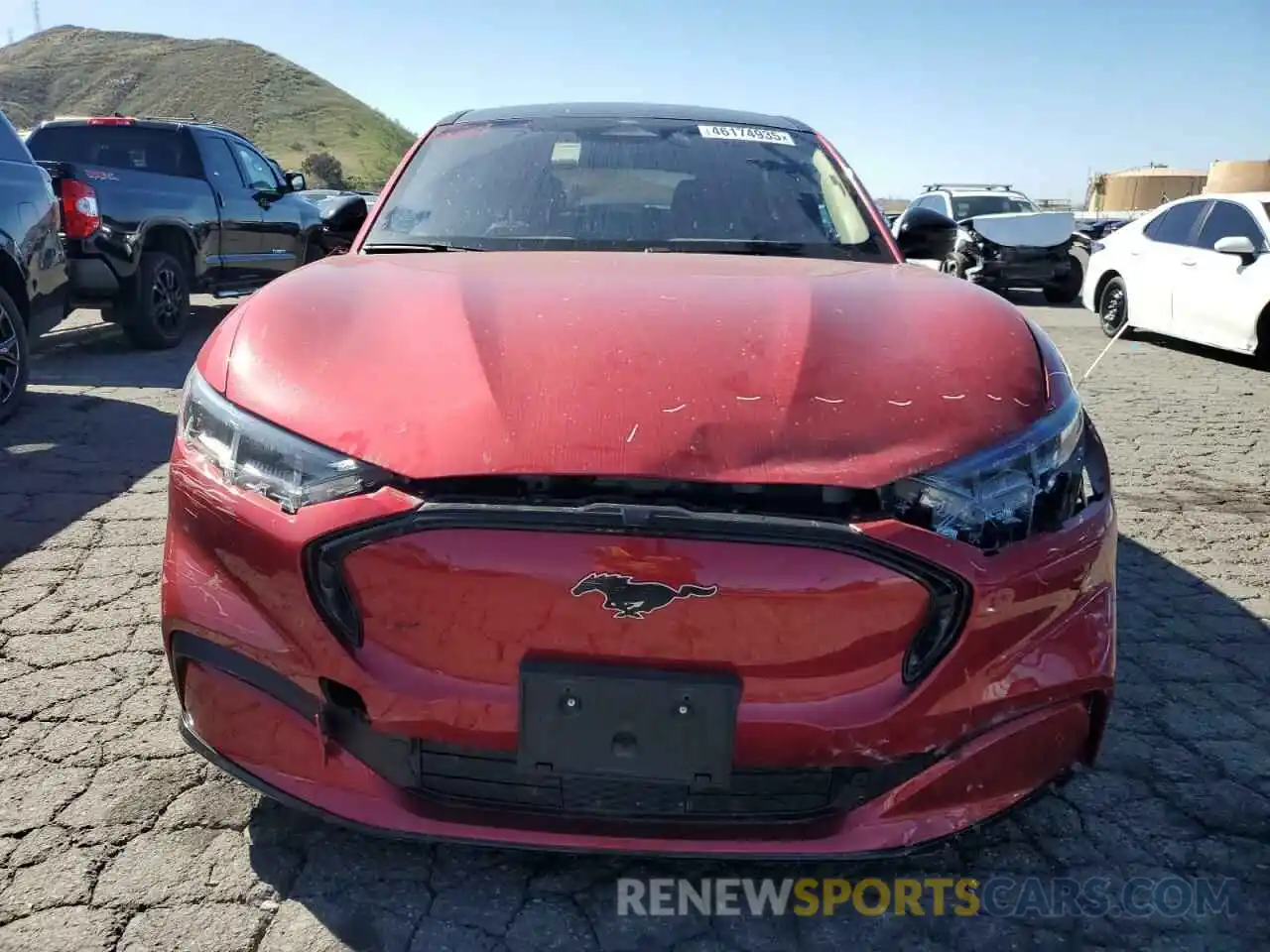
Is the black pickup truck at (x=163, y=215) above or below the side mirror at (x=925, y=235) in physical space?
below

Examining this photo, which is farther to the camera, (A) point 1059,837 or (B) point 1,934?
(A) point 1059,837

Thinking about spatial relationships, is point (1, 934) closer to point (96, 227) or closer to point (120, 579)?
point (120, 579)

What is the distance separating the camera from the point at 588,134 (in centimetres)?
307

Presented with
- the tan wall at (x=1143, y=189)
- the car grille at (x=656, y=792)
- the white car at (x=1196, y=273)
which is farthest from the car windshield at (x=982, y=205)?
the tan wall at (x=1143, y=189)

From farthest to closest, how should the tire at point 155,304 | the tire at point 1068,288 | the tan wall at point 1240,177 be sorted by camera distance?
the tan wall at point 1240,177 → the tire at point 1068,288 → the tire at point 155,304

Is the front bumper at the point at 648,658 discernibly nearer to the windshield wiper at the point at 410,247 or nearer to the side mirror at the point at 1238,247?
the windshield wiper at the point at 410,247

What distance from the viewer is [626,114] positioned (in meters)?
3.23

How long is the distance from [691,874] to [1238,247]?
26.7 ft

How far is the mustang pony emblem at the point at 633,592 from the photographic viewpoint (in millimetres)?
1518

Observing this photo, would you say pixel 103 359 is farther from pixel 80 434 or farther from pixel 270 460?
pixel 270 460

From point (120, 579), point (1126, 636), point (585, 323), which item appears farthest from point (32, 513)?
point (1126, 636)

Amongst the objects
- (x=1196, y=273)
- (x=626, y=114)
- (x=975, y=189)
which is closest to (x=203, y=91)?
(x=975, y=189)

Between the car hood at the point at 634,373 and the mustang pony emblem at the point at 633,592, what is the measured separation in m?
0.17

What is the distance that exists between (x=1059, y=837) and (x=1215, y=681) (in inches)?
42.5
